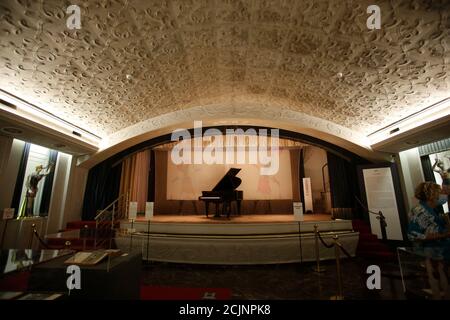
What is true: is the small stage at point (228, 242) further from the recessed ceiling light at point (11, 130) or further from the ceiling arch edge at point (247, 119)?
the recessed ceiling light at point (11, 130)

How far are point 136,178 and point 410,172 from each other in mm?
10181

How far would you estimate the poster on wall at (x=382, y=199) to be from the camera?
5516 mm

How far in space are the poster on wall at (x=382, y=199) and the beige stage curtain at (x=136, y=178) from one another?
8748mm

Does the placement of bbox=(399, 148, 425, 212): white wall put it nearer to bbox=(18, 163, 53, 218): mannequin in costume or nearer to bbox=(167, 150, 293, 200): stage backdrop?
bbox=(167, 150, 293, 200): stage backdrop

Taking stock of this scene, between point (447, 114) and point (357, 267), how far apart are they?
3750mm

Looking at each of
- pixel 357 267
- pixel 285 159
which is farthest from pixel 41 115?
pixel 285 159

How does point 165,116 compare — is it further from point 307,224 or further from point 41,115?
point 307,224

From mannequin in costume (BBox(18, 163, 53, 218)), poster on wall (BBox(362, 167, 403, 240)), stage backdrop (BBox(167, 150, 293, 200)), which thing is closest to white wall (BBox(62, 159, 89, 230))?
mannequin in costume (BBox(18, 163, 53, 218))

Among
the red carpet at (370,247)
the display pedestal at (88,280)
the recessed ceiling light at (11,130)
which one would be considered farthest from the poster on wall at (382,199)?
the recessed ceiling light at (11,130)

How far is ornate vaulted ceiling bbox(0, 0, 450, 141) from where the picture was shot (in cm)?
259

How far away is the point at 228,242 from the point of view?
14.8 ft

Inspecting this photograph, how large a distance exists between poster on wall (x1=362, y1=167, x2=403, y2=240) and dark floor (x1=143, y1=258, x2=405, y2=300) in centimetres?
140

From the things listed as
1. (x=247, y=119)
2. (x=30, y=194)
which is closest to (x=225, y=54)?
(x=247, y=119)

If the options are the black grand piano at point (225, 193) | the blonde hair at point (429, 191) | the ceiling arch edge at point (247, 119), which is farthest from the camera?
the ceiling arch edge at point (247, 119)
